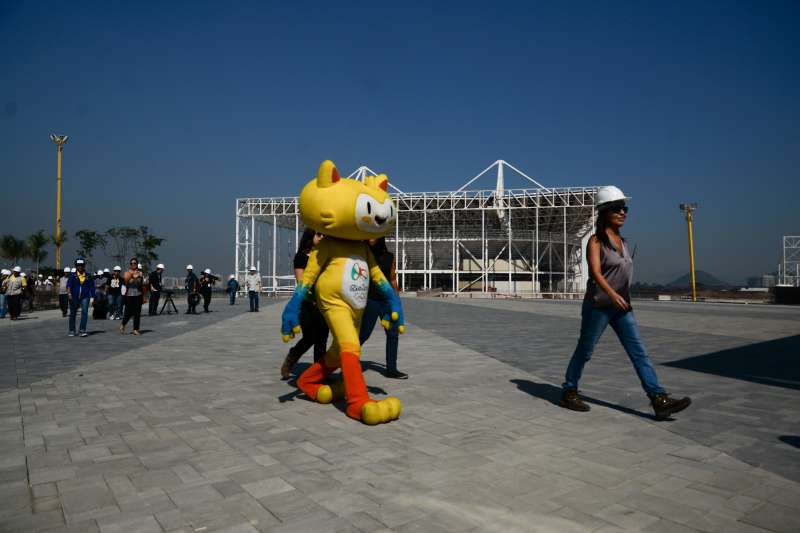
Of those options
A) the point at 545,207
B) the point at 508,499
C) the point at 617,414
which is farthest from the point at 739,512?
the point at 545,207

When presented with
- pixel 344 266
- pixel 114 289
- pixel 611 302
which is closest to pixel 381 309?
pixel 344 266

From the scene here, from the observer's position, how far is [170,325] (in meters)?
13.8

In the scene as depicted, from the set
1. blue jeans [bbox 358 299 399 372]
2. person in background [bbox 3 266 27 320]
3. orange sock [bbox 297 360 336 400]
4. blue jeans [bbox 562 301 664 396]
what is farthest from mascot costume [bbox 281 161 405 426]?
person in background [bbox 3 266 27 320]

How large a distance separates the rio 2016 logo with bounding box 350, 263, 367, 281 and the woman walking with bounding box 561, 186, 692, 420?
205 centimetres

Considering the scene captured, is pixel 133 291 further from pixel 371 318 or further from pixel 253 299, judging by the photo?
pixel 253 299

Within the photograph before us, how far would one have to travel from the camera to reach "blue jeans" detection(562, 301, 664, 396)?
440cm

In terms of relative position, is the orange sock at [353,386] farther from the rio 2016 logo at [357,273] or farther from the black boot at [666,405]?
the black boot at [666,405]

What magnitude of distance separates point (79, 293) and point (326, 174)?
8878 mm

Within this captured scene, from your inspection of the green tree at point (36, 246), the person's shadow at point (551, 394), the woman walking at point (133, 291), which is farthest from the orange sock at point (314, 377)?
the green tree at point (36, 246)

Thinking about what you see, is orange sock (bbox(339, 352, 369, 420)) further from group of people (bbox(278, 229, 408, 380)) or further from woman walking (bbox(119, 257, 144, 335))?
woman walking (bbox(119, 257, 144, 335))

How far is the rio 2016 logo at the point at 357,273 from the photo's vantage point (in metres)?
4.78

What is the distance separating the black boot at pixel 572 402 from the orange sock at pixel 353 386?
1.84 metres

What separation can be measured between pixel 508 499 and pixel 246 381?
13.5 feet

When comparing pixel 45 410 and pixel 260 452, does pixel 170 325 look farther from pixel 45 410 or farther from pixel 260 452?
pixel 260 452
